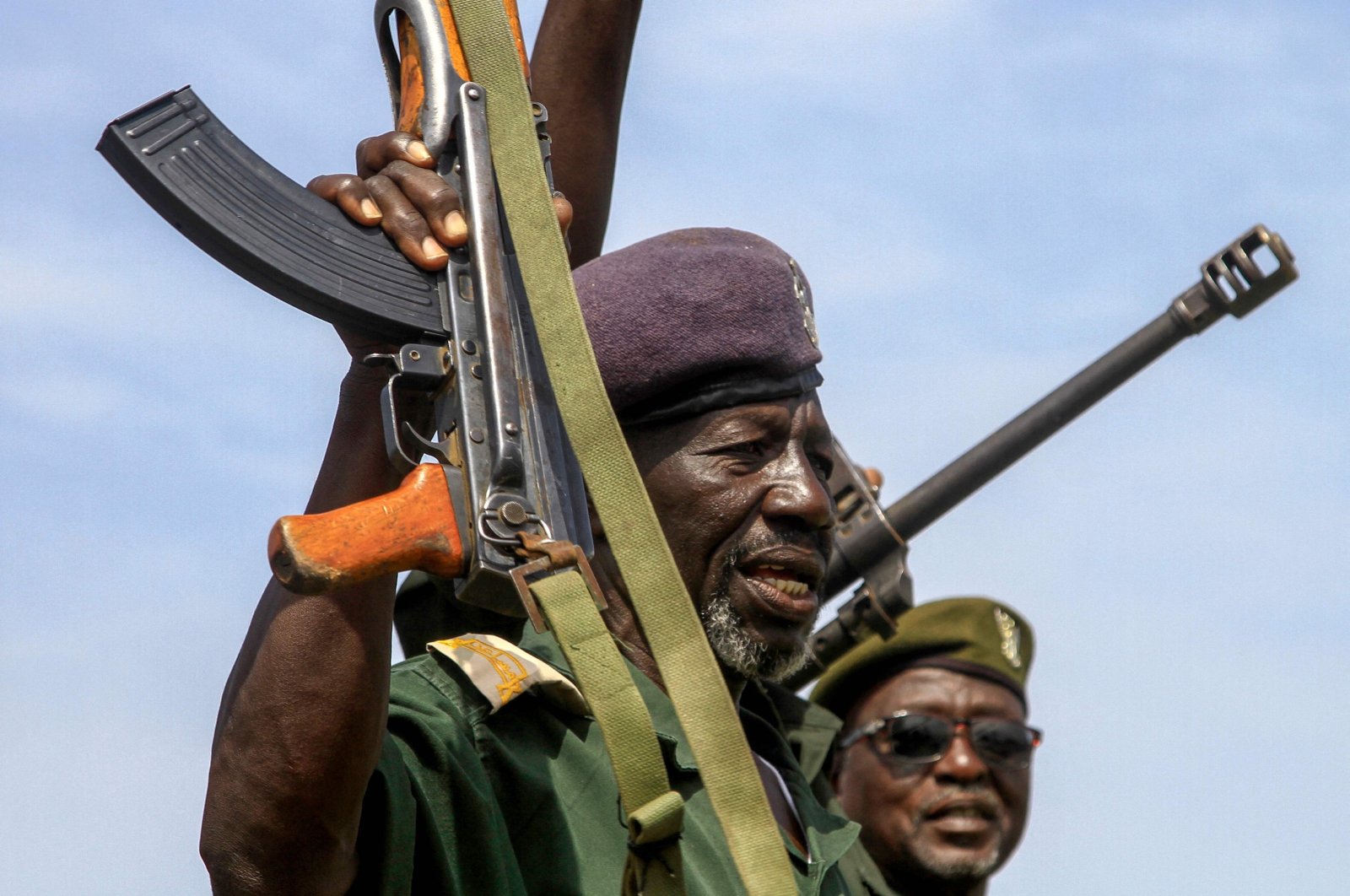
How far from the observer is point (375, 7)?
325 cm

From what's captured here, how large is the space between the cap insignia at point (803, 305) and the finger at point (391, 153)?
1120 millimetres

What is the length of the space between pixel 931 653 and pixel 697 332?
3.14 meters

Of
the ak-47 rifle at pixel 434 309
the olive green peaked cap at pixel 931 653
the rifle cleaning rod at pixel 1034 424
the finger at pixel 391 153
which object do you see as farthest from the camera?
the olive green peaked cap at pixel 931 653

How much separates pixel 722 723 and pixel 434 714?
61cm

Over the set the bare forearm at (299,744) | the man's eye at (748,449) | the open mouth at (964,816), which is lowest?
the open mouth at (964,816)

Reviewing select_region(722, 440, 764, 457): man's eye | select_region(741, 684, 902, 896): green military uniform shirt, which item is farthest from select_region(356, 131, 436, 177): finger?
select_region(741, 684, 902, 896): green military uniform shirt

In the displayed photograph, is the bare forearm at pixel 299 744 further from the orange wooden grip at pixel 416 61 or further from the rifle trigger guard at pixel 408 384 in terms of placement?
the orange wooden grip at pixel 416 61

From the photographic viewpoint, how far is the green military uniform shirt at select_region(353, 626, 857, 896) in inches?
112

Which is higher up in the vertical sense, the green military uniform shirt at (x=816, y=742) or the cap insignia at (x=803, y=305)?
the cap insignia at (x=803, y=305)

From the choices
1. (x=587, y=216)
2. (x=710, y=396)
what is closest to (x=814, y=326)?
(x=710, y=396)

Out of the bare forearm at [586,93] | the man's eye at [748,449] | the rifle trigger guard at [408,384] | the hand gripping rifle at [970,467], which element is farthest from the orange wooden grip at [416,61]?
the hand gripping rifle at [970,467]

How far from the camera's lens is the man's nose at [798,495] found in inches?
147

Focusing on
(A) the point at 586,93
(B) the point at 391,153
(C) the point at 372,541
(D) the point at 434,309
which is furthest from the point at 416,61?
(A) the point at 586,93

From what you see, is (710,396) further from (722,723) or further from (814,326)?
(722,723)
